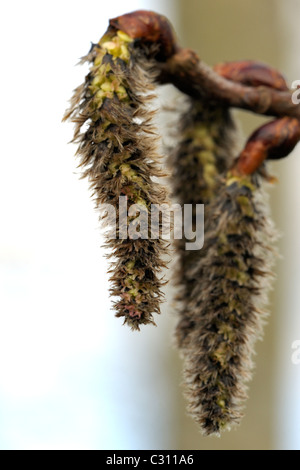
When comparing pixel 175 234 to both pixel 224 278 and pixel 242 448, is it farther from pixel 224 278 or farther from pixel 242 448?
pixel 242 448

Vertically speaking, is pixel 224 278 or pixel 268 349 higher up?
pixel 224 278

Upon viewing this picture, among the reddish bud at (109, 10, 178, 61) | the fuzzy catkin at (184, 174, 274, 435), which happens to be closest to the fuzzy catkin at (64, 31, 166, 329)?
the reddish bud at (109, 10, 178, 61)

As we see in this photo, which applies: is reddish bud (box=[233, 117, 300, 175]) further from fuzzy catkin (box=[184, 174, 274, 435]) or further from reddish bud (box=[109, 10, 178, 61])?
reddish bud (box=[109, 10, 178, 61])

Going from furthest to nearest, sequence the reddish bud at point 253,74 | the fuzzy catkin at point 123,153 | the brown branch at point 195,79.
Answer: the reddish bud at point 253,74 < the brown branch at point 195,79 < the fuzzy catkin at point 123,153

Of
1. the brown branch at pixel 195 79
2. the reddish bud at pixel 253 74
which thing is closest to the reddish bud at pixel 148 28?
the brown branch at pixel 195 79

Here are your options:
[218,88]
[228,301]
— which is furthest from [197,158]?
[228,301]

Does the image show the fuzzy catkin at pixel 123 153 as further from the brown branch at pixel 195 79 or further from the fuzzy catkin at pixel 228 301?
the fuzzy catkin at pixel 228 301
